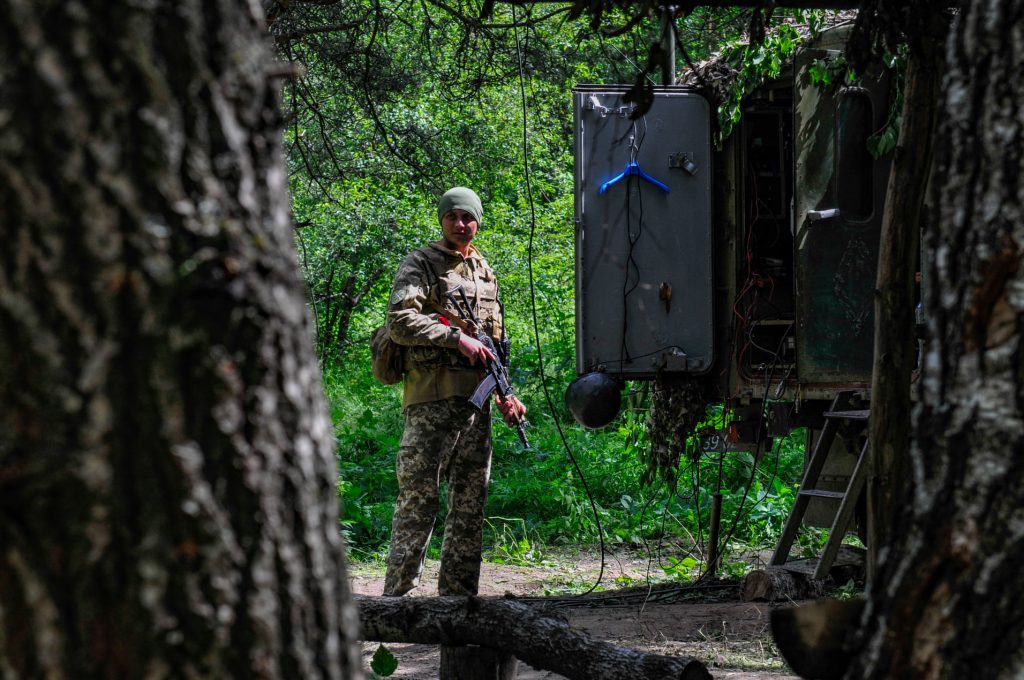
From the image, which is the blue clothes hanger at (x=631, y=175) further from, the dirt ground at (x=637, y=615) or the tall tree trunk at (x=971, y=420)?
the tall tree trunk at (x=971, y=420)

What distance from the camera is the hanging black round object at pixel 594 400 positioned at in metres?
5.84

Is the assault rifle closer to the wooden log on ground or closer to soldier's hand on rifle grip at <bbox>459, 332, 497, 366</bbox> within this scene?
soldier's hand on rifle grip at <bbox>459, 332, 497, 366</bbox>

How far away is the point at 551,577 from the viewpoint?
682cm

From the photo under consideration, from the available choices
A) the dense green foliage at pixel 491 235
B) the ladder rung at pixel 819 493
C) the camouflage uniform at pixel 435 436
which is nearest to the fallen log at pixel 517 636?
the camouflage uniform at pixel 435 436

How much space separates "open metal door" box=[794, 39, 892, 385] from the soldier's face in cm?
171

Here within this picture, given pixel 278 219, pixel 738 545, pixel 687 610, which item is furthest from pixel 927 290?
pixel 738 545

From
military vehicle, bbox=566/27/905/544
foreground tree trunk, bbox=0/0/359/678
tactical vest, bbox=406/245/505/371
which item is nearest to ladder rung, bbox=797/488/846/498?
military vehicle, bbox=566/27/905/544

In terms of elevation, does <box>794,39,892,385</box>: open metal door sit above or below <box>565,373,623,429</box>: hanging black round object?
above

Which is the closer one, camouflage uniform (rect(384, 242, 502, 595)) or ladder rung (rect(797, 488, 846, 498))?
camouflage uniform (rect(384, 242, 502, 595))

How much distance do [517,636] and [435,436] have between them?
6.45 ft

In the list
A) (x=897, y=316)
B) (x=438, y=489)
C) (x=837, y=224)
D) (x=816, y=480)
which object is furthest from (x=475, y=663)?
(x=837, y=224)

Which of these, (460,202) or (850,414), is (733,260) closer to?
(850,414)

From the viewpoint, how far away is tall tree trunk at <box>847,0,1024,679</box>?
144cm

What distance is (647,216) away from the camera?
A: 19.7 ft
